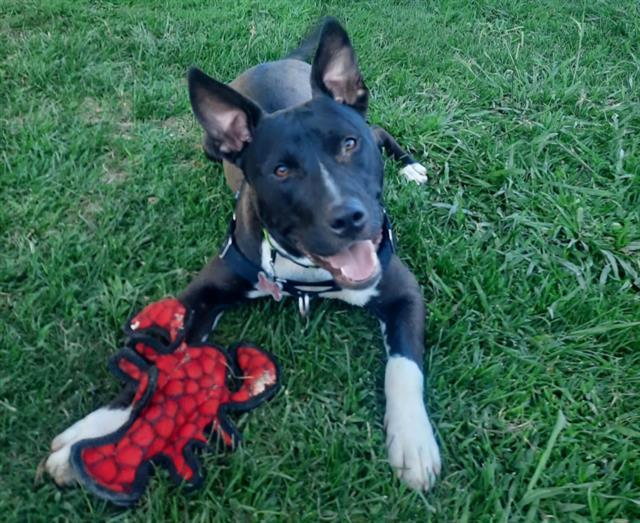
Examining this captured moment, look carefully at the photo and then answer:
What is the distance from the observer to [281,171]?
9.61ft

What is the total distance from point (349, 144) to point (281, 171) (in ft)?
0.97

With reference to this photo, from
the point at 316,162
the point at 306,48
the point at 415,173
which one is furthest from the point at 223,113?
the point at 306,48

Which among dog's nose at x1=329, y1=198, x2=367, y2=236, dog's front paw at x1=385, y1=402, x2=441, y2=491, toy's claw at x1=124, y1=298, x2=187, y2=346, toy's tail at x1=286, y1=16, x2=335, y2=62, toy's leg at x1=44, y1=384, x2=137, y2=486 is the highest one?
dog's nose at x1=329, y1=198, x2=367, y2=236

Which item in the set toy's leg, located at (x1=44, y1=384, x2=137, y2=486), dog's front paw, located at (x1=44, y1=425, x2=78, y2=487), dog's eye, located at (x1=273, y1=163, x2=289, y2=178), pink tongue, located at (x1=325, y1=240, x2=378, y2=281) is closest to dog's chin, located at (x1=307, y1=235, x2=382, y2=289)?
pink tongue, located at (x1=325, y1=240, x2=378, y2=281)

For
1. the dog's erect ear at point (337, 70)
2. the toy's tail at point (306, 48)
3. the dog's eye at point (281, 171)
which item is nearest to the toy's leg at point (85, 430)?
the dog's eye at point (281, 171)

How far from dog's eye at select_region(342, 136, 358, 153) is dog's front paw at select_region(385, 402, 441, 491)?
102 centimetres

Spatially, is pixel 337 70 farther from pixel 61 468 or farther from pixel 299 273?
pixel 61 468

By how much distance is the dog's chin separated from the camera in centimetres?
291

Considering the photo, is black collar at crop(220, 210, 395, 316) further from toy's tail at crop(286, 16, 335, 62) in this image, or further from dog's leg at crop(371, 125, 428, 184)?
toy's tail at crop(286, 16, 335, 62)

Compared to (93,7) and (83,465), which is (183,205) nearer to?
(83,465)

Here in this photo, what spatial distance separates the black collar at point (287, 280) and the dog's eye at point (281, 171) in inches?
13.8

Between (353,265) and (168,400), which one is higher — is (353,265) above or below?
above

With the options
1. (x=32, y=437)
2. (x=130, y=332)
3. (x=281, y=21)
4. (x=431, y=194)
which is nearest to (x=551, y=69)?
(x=431, y=194)

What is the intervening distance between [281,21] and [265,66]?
142 cm
